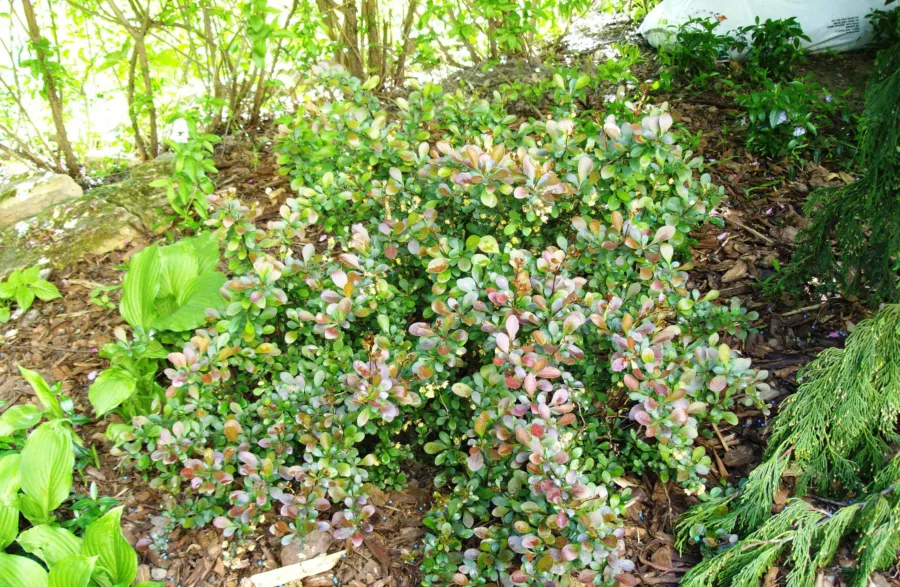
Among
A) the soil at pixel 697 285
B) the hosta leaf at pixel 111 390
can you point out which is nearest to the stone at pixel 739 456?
the soil at pixel 697 285

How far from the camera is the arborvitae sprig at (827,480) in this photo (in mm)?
1727

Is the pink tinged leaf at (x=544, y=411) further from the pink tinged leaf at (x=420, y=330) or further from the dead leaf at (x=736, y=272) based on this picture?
the dead leaf at (x=736, y=272)

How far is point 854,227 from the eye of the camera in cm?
217

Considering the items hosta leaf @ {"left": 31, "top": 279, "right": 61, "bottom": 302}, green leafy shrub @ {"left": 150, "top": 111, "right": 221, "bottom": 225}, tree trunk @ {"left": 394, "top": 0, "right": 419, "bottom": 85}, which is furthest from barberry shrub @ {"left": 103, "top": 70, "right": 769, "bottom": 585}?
tree trunk @ {"left": 394, "top": 0, "right": 419, "bottom": 85}

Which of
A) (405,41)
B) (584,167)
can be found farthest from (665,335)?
(405,41)

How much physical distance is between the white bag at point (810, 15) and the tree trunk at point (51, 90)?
333 cm

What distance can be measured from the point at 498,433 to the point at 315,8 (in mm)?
2951

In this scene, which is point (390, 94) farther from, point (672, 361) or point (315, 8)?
point (672, 361)

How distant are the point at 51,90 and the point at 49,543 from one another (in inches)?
98.7

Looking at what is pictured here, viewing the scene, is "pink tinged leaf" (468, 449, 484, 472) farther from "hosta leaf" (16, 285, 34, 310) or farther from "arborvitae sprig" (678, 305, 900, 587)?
"hosta leaf" (16, 285, 34, 310)

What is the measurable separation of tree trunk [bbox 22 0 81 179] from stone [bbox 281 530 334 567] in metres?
2.60

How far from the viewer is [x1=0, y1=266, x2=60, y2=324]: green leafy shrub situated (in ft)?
9.48

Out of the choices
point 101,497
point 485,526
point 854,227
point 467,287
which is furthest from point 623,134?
point 101,497

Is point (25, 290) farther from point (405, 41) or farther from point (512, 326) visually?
point (405, 41)
